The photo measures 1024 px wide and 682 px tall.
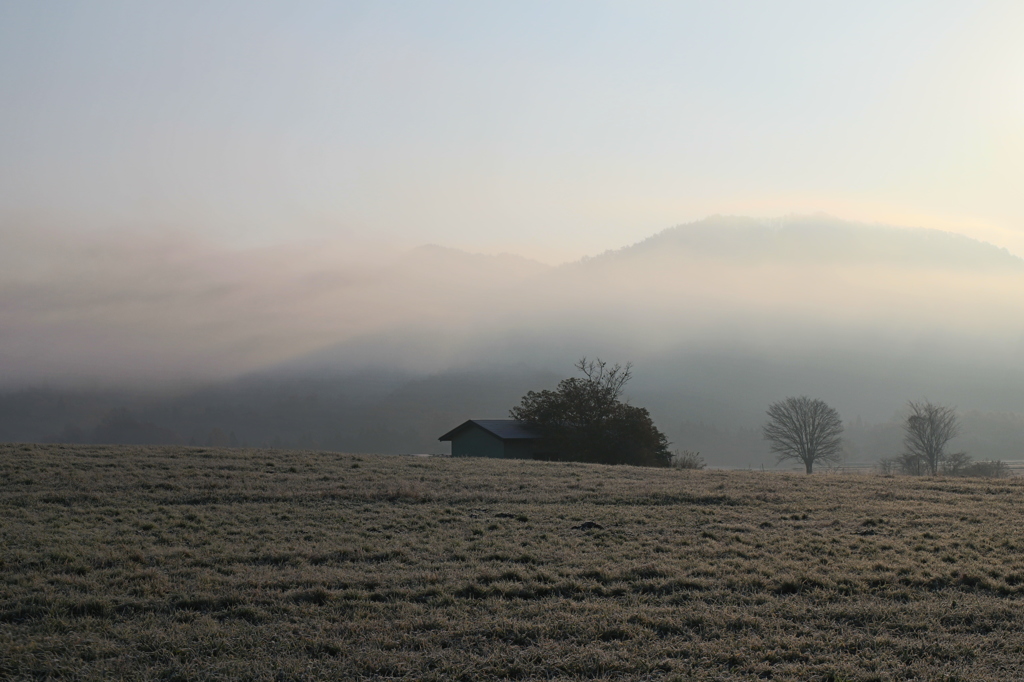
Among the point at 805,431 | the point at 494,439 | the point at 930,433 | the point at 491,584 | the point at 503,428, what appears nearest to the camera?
the point at 491,584

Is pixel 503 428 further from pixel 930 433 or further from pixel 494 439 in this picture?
pixel 930 433

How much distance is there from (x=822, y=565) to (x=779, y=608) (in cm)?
329

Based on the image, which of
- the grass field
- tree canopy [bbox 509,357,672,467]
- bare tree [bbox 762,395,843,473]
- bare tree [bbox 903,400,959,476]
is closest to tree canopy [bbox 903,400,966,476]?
bare tree [bbox 903,400,959,476]

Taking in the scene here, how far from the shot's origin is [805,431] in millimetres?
99938

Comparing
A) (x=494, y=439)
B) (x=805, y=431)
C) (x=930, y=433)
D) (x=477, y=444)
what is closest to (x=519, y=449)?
(x=494, y=439)

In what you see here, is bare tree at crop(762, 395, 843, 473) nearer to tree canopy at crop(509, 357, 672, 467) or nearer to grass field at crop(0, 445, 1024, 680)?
tree canopy at crop(509, 357, 672, 467)

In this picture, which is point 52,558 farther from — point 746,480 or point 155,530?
point 746,480

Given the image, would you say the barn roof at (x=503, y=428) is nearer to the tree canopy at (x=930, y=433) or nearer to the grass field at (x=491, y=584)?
the grass field at (x=491, y=584)

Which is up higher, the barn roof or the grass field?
the barn roof

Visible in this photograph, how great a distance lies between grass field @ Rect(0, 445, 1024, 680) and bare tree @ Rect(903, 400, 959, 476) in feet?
276

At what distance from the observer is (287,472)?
85.3ft

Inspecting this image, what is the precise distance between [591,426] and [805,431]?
52.7 meters

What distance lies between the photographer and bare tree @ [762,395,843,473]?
325 ft

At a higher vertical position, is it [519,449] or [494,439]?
[494,439]
